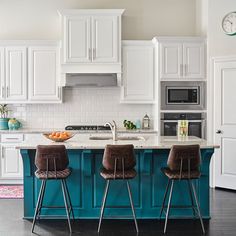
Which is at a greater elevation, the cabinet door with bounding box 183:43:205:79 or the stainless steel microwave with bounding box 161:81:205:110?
the cabinet door with bounding box 183:43:205:79

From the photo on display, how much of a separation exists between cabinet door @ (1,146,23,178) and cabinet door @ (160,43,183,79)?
2733mm

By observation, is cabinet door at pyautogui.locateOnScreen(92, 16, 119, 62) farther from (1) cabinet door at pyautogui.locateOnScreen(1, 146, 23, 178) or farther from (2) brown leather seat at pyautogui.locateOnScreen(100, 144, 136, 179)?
(2) brown leather seat at pyautogui.locateOnScreen(100, 144, 136, 179)

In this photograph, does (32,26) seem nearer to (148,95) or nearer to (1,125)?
(1,125)

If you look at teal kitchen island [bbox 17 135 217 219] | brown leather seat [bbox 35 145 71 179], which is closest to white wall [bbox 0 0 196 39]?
teal kitchen island [bbox 17 135 217 219]

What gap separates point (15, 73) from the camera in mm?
6520

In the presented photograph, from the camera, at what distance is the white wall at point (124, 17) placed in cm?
691

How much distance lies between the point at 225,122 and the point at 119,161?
2.67m

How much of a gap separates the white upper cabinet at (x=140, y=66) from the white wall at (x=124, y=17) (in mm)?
502

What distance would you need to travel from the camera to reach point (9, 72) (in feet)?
21.4

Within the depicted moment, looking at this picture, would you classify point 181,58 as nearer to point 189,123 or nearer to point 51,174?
point 189,123

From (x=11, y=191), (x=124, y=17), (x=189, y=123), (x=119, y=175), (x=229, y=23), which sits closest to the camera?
(x=119, y=175)

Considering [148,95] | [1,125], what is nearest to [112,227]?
[148,95]

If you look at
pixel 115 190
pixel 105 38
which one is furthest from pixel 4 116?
pixel 115 190

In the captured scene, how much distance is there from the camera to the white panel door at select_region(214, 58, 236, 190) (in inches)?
236
